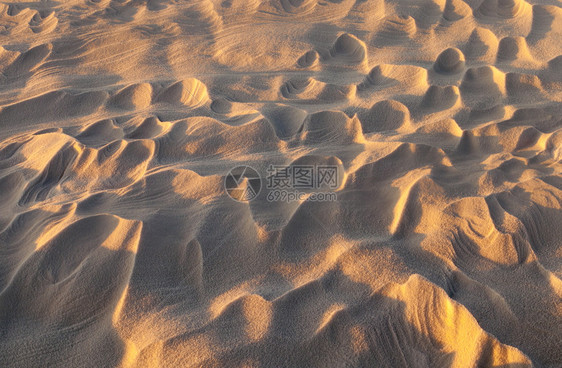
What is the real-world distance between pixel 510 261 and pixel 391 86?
3.72ft

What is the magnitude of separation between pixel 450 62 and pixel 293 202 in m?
1.35

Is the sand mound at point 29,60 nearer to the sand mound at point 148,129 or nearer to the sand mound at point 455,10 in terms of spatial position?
the sand mound at point 148,129

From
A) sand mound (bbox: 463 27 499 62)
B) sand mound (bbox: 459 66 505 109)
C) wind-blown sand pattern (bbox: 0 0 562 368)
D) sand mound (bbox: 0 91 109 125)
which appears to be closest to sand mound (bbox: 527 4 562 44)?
wind-blown sand pattern (bbox: 0 0 562 368)

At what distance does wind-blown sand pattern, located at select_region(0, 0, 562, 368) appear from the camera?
121cm

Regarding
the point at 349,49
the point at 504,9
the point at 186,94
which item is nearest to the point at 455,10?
the point at 504,9

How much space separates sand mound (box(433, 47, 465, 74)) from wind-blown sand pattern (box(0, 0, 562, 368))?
1 cm

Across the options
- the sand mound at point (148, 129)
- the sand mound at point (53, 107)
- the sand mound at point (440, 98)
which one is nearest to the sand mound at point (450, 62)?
the sand mound at point (440, 98)

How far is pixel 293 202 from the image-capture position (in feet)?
5.32

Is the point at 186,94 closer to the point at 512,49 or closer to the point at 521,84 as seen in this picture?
the point at 521,84

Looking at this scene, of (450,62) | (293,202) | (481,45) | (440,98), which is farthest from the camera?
(481,45)

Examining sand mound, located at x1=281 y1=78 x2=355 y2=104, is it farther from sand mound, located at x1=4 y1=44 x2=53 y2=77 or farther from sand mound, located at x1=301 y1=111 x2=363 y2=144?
sand mound, located at x1=4 y1=44 x2=53 y2=77

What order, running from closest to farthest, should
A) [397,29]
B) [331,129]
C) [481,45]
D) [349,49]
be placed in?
[331,129] → [481,45] → [349,49] → [397,29]

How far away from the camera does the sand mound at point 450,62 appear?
2.32 metres

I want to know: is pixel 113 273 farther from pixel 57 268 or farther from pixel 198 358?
pixel 198 358
